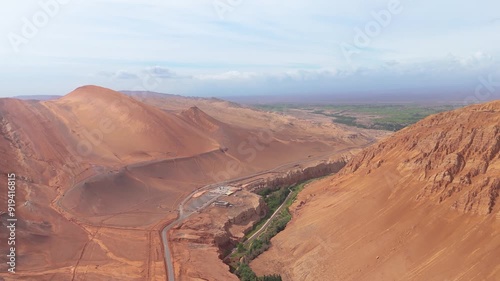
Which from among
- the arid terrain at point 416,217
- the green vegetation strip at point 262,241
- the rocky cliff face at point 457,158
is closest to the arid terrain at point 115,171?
the green vegetation strip at point 262,241

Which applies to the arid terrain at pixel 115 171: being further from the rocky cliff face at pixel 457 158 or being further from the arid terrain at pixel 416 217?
the rocky cliff face at pixel 457 158

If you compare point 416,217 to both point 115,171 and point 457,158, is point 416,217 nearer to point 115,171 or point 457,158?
point 457,158

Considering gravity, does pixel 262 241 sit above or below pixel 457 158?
below

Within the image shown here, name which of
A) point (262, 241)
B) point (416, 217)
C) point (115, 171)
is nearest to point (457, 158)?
point (416, 217)

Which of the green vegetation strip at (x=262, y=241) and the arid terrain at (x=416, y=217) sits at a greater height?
the arid terrain at (x=416, y=217)

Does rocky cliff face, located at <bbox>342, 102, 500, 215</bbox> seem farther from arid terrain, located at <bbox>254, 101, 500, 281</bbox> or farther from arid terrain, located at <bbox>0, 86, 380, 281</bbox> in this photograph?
arid terrain, located at <bbox>0, 86, 380, 281</bbox>

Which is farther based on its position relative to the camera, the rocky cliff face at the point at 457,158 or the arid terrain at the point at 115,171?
the arid terrain at the point at 115,171

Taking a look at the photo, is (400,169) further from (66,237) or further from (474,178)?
(66,237)
